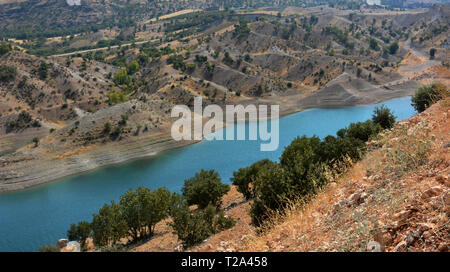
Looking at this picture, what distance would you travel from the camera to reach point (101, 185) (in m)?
45.5

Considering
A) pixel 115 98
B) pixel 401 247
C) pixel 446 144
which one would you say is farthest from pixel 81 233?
pixel 115 98

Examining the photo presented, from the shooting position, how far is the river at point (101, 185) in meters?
35.0

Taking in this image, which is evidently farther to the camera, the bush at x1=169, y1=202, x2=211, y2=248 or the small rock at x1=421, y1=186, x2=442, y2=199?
the bush at x1=169, y1=202, x2=211, y2=248

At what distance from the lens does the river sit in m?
35.0

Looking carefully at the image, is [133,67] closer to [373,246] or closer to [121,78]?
[121,78]

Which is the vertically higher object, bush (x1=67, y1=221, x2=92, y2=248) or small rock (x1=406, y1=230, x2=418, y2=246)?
small rock (x1=406, y1=230, x2=418, y2=246)

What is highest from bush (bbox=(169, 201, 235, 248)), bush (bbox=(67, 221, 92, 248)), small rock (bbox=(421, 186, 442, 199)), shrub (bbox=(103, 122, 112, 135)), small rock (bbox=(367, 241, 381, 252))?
small rock (bbox=(421, 186, 442, 199))

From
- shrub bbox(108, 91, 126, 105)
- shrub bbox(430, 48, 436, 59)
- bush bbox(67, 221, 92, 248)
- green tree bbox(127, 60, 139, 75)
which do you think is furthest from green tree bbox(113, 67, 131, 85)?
shrub bbox(430, 48, 436, 59)

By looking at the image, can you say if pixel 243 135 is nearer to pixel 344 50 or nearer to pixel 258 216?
pixel 258 216

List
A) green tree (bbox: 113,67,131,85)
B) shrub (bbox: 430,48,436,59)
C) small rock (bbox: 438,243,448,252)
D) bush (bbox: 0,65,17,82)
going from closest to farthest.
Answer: small rock (bbox: 438,243,448,252) → bush (bbox: 0,65,17,82) → green tree (bbox: 113,67,131,85) → shrub (bbox: 430,48,436,59)

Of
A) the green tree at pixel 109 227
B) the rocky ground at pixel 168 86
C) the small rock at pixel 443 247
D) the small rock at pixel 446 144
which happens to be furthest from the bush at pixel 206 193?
the rocky ground at pixel 168 86

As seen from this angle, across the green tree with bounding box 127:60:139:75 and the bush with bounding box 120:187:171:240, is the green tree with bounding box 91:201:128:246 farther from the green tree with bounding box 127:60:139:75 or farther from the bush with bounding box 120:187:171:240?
the green tree with bounding box 127:60:139:75

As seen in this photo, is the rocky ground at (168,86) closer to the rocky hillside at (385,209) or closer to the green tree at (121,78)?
the green tree at (121,78)
